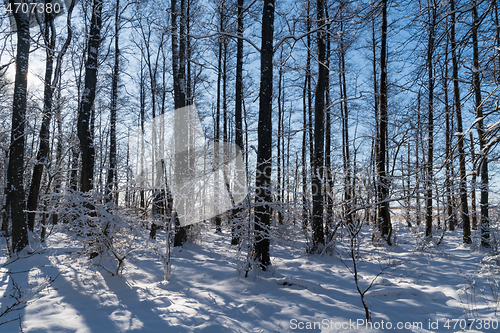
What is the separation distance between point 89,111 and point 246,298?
227 inches

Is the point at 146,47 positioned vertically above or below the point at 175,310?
above

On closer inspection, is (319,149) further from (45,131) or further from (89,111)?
(45,131)

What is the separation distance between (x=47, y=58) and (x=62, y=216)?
7074 mm

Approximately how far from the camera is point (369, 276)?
4.89 metres

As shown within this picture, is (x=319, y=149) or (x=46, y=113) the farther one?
(x=46, y=113)

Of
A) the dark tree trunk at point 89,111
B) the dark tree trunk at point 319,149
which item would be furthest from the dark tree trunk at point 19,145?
the dark tree trunk at point 319,149

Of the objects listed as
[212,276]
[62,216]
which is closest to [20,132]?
[62,216]

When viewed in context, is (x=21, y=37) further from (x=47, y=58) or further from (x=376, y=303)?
(x=376, y=303)

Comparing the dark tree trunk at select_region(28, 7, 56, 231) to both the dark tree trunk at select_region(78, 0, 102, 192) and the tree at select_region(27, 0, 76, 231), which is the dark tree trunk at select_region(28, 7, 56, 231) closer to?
the tree at select_region(27, 0, 76, 231)

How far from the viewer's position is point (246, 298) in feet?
12.1

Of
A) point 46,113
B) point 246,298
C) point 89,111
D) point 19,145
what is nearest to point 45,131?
point 46,113

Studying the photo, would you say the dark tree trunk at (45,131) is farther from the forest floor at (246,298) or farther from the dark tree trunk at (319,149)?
the dark tree trunk at (319,149)

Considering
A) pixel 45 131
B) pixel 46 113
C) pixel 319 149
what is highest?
pixel 46 113

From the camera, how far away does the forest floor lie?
290cm
